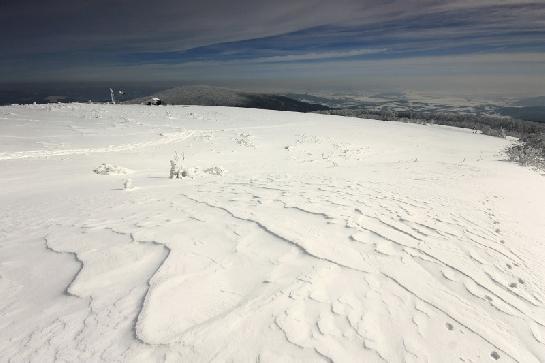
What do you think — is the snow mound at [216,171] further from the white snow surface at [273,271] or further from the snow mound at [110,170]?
the snow mound at [110,170]

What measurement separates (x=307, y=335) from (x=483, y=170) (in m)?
11.4

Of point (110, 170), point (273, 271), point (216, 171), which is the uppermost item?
point (273, 271)

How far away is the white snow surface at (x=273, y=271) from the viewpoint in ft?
→ 8.72

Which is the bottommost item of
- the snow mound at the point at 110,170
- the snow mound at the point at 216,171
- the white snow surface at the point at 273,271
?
the snow mound at the point at 216,171

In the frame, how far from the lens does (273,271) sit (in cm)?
367

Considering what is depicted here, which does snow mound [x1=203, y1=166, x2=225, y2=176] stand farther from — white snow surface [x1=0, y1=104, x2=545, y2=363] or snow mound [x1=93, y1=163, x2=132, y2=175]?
snow mound [x1=93, y1=163, x2=132, y2=175]

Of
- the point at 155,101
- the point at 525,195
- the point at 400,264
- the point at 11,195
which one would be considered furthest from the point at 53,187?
the point at 155,101

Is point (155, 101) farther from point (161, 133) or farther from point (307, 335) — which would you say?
point (307, 335)

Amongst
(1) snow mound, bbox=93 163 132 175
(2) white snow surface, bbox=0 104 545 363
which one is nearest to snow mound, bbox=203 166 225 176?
(2) white snow surface, bbox=0 104 545 363

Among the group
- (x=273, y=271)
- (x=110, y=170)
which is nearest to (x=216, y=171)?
(x=110, y=170)

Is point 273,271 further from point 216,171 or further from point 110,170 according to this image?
point 110,170

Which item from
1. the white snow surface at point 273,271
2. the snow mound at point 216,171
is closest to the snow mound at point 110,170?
the white snow surface at point 273,271

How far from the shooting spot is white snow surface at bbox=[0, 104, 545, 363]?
2658 millimetres

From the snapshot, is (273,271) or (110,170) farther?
(110,170)
